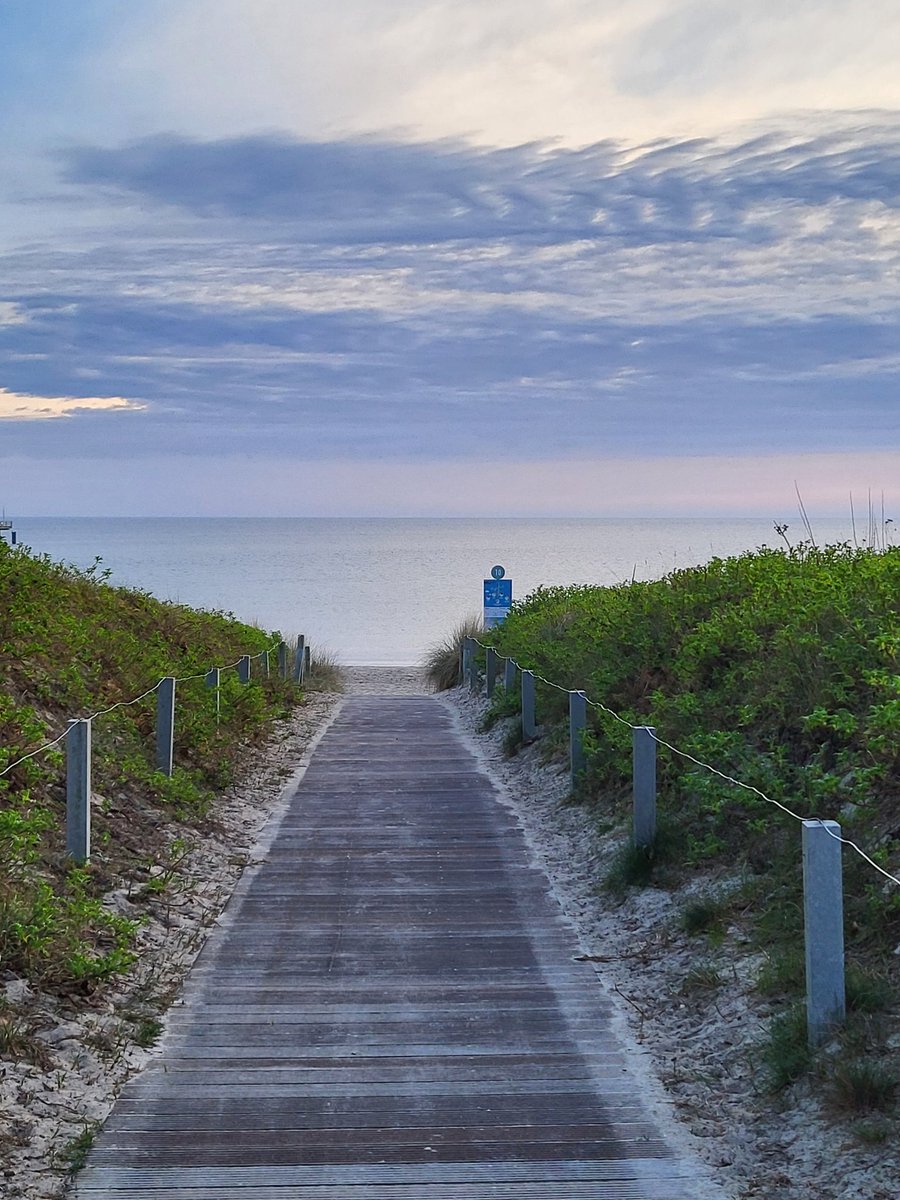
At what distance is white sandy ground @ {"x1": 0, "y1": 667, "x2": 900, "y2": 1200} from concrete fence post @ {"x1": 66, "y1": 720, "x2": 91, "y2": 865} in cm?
56

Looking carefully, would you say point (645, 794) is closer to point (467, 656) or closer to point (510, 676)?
point (510, 676)

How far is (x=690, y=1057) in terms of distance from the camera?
574 centimetres

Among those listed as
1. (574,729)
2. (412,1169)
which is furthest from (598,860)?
(412,1169)

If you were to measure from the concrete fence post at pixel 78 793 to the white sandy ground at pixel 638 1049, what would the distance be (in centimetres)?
56

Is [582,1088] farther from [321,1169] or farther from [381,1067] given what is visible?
[321,1169]

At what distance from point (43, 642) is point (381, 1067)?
711cm

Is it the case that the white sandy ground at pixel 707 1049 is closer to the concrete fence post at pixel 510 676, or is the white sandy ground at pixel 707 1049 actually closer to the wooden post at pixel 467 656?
the concrete fence post at pixel 510 676

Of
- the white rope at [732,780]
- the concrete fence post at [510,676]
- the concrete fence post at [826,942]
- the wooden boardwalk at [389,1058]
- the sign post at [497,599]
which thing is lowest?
the wooden boardwalk at [389,1058]

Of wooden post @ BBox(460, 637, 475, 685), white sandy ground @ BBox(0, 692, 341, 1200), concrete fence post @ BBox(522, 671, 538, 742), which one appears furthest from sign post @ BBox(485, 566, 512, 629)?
white sandy ground @ BBox(0, 692, 341, 1200)

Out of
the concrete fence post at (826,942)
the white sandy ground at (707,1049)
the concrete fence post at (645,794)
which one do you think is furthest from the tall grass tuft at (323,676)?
the concrete fence post at (826,942)

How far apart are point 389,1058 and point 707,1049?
155 cm

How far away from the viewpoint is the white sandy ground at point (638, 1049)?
454 cm

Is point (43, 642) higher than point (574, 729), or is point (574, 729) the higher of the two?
point (43, 642)

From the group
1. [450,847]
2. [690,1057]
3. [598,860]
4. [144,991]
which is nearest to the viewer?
[690,1057]
